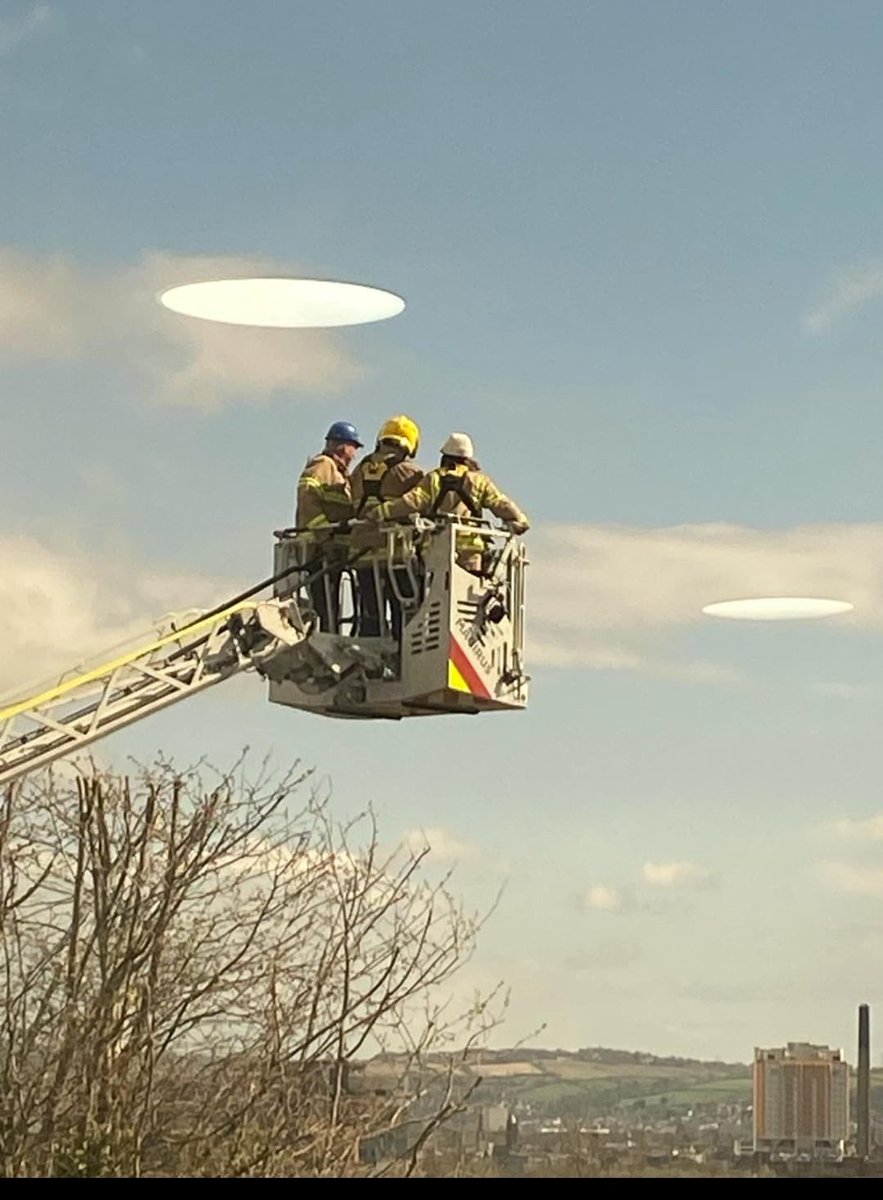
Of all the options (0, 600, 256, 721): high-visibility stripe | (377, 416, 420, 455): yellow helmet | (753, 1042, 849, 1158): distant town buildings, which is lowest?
(753, 1042, 849, 1158): distant town buildings

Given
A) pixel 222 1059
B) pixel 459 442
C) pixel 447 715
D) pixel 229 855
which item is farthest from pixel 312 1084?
pixel 459 442

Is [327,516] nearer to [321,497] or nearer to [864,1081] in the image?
[321,497]

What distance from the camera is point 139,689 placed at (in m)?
10.5

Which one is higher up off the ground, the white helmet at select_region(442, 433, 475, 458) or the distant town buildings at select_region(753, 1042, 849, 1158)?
the white helmet at select_region(442, 433, 475, 458)

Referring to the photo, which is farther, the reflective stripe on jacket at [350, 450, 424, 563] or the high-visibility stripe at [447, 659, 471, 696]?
the reflective stripe on jacket at [350, 450, 424, 563]

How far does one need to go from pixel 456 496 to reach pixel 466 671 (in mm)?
974

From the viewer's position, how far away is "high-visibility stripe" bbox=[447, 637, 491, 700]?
10.4 m

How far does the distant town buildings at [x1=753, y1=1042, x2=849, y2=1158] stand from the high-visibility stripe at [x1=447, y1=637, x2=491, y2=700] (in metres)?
4.01

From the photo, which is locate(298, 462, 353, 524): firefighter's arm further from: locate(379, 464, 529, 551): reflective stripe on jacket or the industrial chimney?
the industrial chimney

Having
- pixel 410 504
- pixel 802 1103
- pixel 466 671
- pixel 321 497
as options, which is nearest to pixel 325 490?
pixel 321 497

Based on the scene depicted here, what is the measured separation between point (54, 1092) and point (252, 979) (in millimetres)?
1557

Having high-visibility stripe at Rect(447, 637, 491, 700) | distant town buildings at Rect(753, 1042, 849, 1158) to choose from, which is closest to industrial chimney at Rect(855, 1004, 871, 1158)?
distant town buildings at Rect(753, 1042, 849, 1158)
